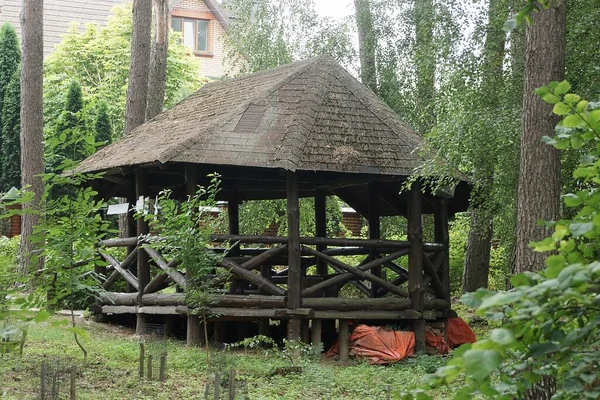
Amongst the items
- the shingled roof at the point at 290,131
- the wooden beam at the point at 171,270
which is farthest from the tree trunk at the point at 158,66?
the wooden beam at the point at 171,270

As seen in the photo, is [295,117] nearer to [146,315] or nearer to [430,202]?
[430,202]

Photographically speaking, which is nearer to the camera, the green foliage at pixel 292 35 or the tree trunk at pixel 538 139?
the tree trunk at pixel 538 139

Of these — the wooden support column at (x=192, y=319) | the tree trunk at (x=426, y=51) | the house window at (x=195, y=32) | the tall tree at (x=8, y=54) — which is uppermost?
the house window at (x=195, y=32)

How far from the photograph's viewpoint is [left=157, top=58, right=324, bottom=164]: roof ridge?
39.8ft

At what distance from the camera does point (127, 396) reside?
9.04 m

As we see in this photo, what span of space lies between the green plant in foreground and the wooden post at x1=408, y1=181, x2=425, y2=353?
33.8 ft

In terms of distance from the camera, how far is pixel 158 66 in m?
20.2

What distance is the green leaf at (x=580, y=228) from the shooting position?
2.48 meters

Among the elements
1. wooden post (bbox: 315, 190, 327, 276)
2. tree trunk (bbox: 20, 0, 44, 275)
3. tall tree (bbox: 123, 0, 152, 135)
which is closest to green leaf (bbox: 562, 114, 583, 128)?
wooden post (bbox: 315, 190, 327, 276)

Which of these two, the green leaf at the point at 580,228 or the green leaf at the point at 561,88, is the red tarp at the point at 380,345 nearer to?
the green leaf at the point at 561,88

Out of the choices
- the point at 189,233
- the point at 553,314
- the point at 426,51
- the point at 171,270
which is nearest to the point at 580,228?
the point at 553,314

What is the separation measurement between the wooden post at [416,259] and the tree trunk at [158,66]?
309 inches

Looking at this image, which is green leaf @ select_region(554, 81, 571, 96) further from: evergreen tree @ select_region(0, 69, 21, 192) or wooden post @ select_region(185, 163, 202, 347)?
evergreen tree @ select_region(0, 69, 21, 192)

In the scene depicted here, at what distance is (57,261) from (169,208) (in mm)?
1946
